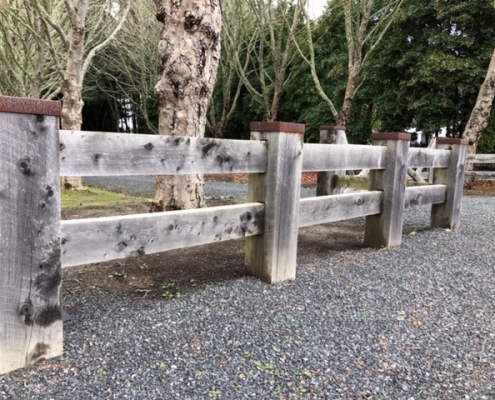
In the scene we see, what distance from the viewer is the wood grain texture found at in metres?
4.53

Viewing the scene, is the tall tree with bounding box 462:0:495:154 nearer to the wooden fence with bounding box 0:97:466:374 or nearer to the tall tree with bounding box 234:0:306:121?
the tall tree with bounding box 234:0:306:121

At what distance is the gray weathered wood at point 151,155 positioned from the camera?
2.25 metres

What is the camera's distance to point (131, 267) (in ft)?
11.9

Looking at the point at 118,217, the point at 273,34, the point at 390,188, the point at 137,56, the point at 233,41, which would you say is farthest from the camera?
the point at 137,56

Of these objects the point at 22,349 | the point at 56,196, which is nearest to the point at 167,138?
the point at 56,196

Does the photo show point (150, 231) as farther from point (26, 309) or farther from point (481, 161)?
point (481, 161)

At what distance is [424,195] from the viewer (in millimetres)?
5254

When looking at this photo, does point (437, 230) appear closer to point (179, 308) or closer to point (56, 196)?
point (179, 308)

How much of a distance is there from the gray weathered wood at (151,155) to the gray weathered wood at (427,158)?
245 cm

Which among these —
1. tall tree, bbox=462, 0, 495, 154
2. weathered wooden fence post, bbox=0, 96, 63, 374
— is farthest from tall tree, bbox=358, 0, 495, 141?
weathered wooden fence post, bbox=0, 96, 63, 374

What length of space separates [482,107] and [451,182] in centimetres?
772

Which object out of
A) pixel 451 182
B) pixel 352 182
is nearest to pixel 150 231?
pixel 352 182

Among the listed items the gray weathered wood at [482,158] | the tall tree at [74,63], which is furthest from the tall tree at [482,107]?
the tall tree at [74,63]

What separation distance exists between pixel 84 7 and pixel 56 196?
7.53 meters
